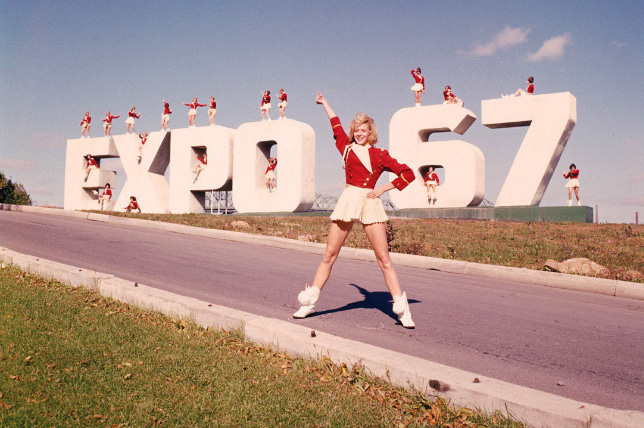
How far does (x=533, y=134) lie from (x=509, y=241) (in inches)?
349

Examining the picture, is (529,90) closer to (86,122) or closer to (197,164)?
(197,164)

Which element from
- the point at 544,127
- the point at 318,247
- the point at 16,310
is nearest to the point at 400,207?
the point at 544,127

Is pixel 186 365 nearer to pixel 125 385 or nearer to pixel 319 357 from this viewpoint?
pixel 125 385

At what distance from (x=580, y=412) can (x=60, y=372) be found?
10.9ft

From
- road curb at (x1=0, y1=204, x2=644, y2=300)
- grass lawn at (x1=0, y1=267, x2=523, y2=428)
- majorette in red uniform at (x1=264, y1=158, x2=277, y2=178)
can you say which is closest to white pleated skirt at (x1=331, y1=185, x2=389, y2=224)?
grass lawn at (x1=0, y1=267, x2=523, y2=428)

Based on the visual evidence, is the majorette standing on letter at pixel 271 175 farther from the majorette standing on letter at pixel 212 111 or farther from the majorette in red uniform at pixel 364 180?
the majorette in red uniform at pixel 364 180

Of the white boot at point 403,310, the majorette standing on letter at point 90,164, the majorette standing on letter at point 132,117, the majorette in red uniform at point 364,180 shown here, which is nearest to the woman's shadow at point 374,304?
the white boot at point 403,310

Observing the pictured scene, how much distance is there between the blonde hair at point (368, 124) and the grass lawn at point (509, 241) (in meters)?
6.13

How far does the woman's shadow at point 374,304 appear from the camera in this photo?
5660mm

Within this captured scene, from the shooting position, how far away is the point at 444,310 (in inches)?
235

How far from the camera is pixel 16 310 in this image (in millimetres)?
4887

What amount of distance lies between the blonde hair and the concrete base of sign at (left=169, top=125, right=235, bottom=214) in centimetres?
2034

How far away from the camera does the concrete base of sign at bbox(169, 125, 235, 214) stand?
25.0 m

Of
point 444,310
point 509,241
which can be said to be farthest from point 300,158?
point 444,310
